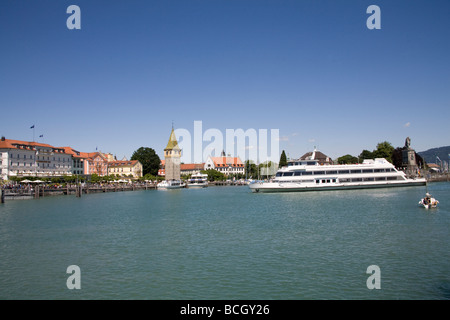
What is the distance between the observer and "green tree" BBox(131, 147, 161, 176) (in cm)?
13275

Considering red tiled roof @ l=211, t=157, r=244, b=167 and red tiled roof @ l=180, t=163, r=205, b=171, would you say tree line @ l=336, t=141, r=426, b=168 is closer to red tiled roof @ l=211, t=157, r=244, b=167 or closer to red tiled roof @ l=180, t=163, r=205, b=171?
red tiled roof @ l=211, t=157, r=244, b=167

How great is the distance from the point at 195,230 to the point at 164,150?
4354 inches

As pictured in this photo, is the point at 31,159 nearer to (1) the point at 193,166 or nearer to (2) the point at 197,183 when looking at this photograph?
(2) the point at 197,183

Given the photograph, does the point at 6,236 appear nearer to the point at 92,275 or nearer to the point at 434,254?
the point at 92,275

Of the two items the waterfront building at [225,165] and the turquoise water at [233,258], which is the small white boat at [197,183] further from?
the turquoise water at [233,258]

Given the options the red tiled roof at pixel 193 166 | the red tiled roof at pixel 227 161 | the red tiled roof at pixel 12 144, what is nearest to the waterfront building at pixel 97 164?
the red tiled roof at pixel 12 144

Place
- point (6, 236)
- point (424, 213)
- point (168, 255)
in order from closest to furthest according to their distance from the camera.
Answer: point (168, 255) < point (6, 236) < point (424, 213)

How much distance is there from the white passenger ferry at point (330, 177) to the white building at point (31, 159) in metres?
56.9

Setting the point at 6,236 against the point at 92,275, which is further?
the point at 6,236

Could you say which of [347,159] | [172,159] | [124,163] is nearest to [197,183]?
[172,159]

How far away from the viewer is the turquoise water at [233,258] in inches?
529
